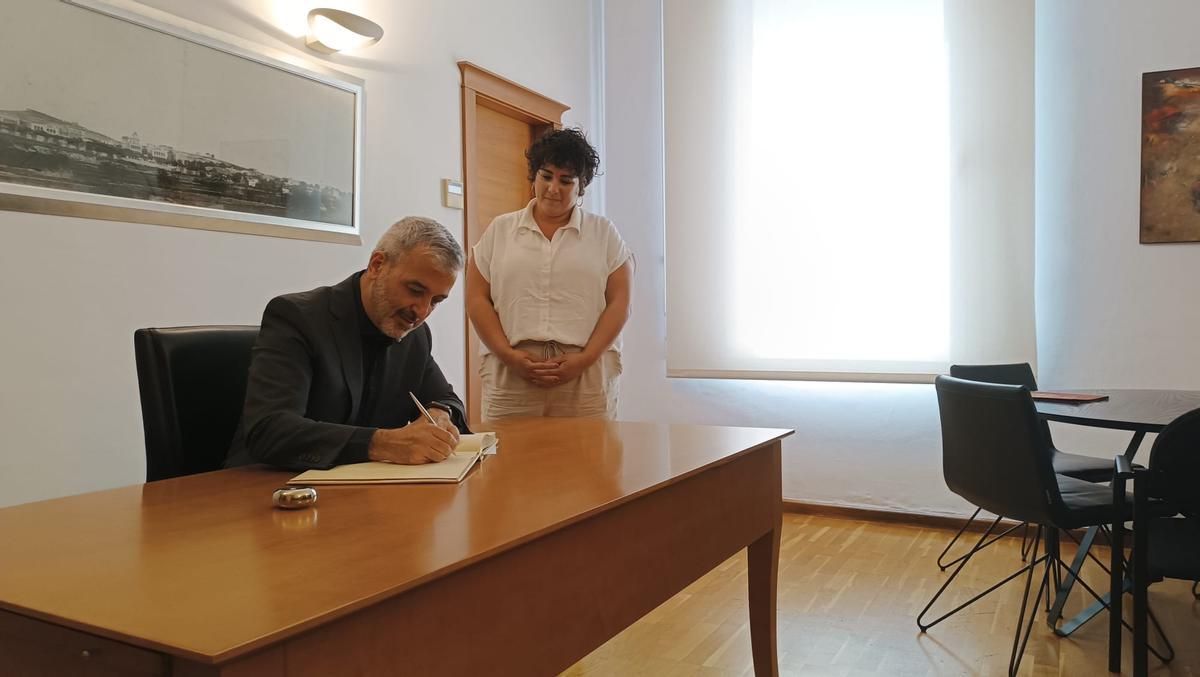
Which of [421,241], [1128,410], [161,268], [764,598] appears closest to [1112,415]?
[1128,410]

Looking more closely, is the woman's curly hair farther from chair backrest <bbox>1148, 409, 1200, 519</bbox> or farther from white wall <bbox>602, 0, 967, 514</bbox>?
white wall <bbox>602, 0, 967, 514</bbox>

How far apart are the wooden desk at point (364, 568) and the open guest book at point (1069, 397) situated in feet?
5.65

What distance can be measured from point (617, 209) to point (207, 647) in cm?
457

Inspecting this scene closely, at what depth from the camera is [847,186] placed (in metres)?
4.36

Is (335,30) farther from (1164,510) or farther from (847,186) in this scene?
(1164,510)

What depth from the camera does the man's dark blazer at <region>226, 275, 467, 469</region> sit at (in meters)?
1.43

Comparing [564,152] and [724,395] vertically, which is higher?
[564,152]

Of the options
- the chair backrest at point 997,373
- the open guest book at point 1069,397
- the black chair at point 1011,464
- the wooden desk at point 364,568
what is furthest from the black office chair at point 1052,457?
the wooden desk at point 364,568

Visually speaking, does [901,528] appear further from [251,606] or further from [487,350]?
[251,606]

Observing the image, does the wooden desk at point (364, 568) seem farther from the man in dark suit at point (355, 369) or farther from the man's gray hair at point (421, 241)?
the man's gray hair at point (421, 241)

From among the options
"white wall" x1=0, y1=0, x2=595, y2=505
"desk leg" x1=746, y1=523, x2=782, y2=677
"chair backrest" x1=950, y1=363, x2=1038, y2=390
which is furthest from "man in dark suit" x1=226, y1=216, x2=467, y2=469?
"chair backrest" x1=950, y1=363, x2=1038, y2=390

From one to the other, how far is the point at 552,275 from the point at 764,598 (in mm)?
1097

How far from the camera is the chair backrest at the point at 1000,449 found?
2.23 metres

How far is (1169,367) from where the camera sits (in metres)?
3.73
